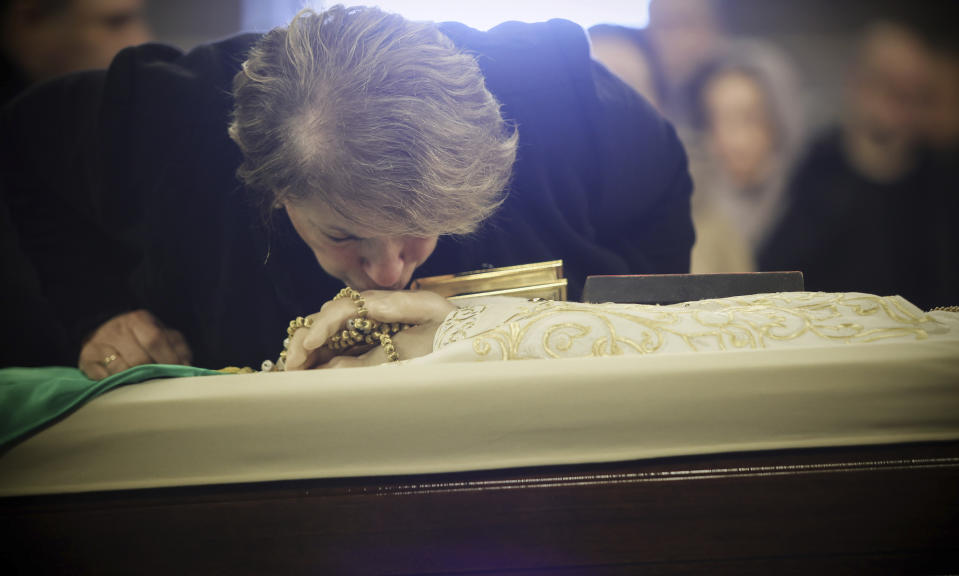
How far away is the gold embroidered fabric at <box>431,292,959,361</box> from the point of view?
1.07 metres

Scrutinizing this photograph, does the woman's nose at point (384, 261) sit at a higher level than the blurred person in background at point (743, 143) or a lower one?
lower

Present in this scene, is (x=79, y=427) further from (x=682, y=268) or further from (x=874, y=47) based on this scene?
(x=874, y=47)

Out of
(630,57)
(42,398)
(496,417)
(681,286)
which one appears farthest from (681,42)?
(42,398)

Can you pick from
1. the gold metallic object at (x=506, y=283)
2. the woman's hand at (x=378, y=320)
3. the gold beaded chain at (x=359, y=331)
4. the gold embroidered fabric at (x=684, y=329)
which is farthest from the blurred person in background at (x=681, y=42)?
the gold beaded chain at (x=359, y=331)

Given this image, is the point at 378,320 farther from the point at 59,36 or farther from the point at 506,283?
the point at 59,36

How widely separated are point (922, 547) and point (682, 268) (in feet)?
3.44

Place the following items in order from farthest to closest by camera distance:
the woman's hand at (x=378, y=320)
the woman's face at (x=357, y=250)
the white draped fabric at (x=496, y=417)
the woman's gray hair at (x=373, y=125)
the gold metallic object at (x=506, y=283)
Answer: the gold metallic object at (x=506, y=283)
the woman's face at (x=357, y=250)
the woman's gray hair at (x=373, y=125)
the woman's hand at (x=378, y=320)
the white draped fabric at (x=496, y=417)

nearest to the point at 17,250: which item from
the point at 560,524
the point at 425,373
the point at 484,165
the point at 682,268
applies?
the point at 484,165

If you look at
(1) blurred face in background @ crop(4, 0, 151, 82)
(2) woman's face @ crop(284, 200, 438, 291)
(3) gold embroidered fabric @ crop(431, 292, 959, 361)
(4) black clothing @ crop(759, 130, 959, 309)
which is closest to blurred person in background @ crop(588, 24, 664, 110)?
(4) black clothing @ crop(759, 130, 959, 309)

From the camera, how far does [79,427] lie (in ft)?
3.14

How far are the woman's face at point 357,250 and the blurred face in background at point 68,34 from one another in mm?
746

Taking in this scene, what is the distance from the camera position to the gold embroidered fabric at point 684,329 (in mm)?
1068

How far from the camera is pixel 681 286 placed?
166 centimetres

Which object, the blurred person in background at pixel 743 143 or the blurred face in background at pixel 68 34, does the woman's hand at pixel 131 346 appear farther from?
the blurred person in background at pixel 743 143
